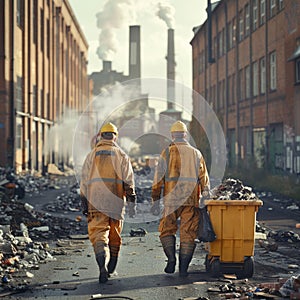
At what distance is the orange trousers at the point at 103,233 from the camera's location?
7.84 m

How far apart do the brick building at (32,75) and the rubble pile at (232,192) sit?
22615 millimetres

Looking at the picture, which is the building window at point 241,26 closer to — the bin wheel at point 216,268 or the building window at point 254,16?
the building window at point 254,16

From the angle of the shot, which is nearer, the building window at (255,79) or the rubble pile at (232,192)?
the rubble pile at (232,192)

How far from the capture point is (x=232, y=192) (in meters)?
8.48

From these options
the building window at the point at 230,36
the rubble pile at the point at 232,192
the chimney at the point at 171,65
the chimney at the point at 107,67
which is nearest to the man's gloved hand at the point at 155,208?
the rubble pile at the point at 232,192

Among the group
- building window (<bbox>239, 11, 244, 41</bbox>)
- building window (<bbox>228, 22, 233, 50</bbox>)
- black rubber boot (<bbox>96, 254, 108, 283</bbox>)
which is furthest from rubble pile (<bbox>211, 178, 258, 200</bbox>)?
building window (<bbox>228, 22, 233, 50</bbox>)

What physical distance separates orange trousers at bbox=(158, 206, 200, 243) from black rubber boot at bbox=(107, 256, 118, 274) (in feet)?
2.28

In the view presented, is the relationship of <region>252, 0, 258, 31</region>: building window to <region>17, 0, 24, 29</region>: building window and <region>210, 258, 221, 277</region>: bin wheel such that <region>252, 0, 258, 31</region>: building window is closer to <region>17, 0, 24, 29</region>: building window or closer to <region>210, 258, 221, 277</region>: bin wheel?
<region>17, 0, 24, 29</region>: building window

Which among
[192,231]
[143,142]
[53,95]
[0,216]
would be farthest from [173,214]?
[143,142]

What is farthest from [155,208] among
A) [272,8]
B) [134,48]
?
[134,48]

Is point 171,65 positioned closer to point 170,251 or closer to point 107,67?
point 107,67

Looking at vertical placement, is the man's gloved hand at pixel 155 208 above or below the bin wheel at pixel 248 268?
above

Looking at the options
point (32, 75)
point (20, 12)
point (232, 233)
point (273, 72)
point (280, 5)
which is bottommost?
point (232, 233)

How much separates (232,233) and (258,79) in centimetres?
2527
